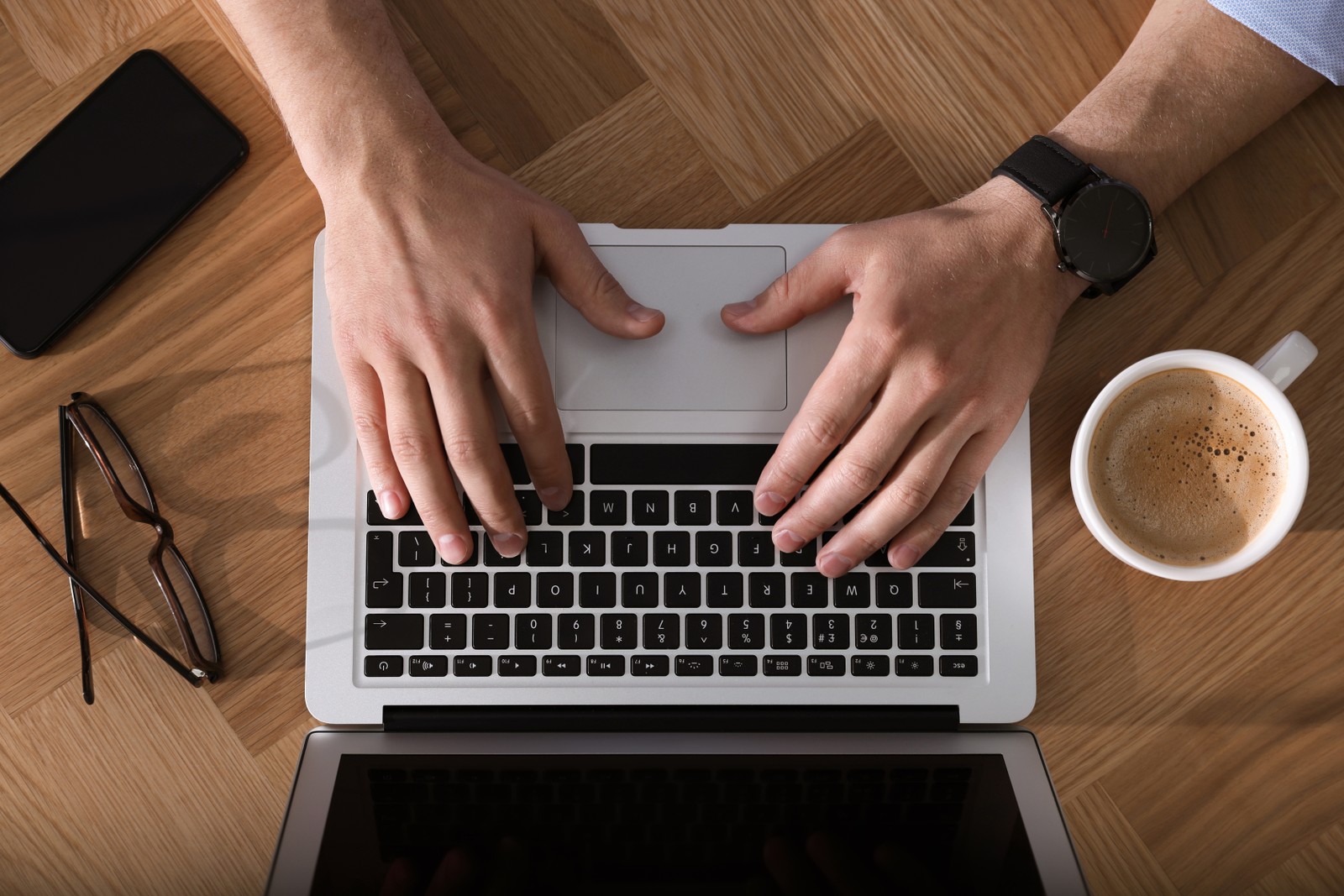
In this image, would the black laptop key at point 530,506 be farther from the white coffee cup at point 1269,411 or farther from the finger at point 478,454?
the white coffee cup at point 1269,411

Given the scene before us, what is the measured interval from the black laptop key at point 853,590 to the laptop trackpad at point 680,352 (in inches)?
5.5

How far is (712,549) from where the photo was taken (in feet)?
2.12

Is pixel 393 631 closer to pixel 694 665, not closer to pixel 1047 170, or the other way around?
pixel 694 665

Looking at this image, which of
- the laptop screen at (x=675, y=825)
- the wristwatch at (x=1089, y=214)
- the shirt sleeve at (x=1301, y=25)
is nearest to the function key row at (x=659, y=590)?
the laptop screen at (x=675, y=825)

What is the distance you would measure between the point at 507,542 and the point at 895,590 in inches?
11.6

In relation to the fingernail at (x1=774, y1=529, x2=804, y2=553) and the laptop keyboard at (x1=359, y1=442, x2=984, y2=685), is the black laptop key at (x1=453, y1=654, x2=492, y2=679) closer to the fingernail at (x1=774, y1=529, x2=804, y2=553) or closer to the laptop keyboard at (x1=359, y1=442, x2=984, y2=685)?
the laptop keyboard at (x1=359, y1=442, x2=984, y2=685)

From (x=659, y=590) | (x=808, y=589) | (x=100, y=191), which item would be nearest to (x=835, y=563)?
(x=808, y=589)

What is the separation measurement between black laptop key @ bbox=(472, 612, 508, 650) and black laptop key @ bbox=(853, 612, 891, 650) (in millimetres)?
264

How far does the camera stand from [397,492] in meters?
0.64

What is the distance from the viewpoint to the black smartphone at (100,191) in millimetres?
664

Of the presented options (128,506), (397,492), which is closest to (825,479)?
(397,492)

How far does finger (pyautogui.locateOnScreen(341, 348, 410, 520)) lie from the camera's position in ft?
2.10

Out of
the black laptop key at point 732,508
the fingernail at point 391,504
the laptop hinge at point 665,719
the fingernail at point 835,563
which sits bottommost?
the laptop hinge at point 665,719

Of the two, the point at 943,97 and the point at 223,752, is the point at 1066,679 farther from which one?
the point at 223,752
